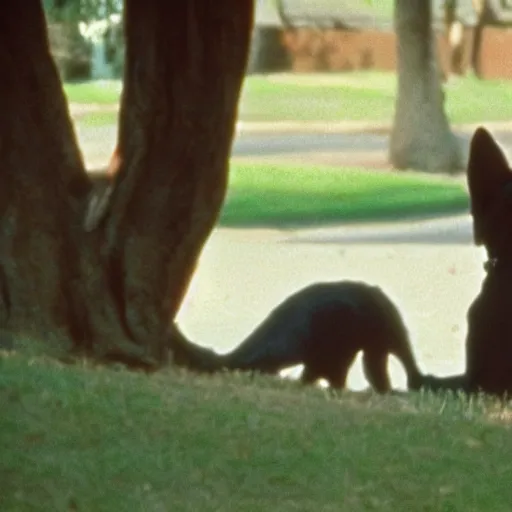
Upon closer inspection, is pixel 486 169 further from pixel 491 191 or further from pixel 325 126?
pixel 325 126

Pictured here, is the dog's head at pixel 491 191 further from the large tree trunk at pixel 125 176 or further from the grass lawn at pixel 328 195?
the grass lawn at pixel 328 195

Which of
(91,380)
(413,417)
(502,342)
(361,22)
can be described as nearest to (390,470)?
(413,417)

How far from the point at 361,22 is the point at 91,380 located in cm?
5104

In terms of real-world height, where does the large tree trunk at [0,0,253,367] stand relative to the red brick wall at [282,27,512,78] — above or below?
above

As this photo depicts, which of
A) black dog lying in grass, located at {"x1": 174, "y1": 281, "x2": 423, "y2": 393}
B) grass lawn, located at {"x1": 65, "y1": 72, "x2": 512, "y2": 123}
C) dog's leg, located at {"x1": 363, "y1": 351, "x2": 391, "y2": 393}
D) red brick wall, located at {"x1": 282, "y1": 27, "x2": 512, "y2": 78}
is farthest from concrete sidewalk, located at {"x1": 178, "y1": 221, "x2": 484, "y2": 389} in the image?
red brick wall, located at {"x1": 282, "y1": 27, "x2": 512, "y2": 78}

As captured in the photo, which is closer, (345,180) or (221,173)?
(221,173)

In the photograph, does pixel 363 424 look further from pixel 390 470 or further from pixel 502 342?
pixel 502 342

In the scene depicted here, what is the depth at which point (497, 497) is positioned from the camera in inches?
227

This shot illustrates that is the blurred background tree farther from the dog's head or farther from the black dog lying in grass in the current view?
the dog's head

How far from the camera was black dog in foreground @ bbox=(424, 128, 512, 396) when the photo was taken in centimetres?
792

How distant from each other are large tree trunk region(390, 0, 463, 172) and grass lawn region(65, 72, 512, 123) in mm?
10863

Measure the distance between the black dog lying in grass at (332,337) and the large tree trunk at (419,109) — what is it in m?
20.3

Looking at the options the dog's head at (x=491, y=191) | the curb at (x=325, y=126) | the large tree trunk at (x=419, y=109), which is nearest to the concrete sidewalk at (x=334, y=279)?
the dog's head at (x=491, y=191)

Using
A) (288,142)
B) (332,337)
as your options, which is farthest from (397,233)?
(288,142)
